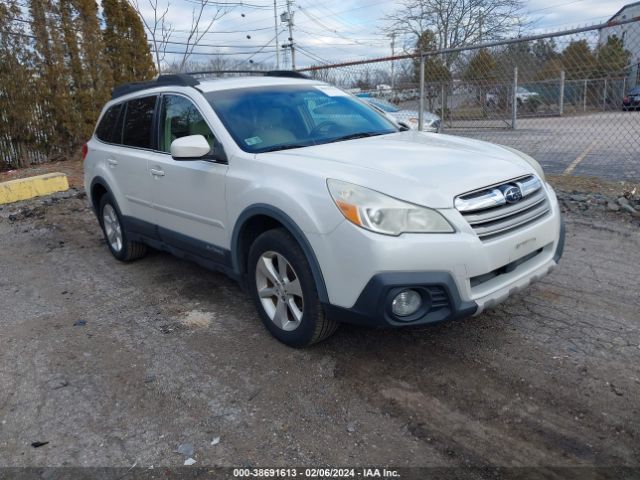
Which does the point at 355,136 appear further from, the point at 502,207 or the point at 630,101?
the point at 630,101

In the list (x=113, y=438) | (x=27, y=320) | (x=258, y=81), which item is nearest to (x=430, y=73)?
(x=258, y=81)

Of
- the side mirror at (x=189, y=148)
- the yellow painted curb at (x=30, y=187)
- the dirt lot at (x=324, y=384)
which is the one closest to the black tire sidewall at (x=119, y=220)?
the dirt lot at (x=324, y=384)

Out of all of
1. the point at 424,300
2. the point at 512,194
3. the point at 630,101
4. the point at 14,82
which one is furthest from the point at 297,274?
the point at 14,82

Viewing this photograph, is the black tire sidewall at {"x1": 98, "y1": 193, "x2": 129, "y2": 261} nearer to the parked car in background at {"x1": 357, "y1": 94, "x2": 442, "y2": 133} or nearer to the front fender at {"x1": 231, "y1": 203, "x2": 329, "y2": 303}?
the front fender at {"x1": 231, "y1": 203, "x2": 329, "y2": 303}

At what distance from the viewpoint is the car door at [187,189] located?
3891 mm

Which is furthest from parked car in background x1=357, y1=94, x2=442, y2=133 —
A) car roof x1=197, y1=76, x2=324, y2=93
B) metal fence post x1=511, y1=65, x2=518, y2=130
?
Answer: car roof x1=197, y1=76, x2=324, y2=93

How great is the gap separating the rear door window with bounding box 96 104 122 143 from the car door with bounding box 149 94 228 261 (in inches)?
42.4

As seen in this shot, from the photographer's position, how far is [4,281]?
552cm

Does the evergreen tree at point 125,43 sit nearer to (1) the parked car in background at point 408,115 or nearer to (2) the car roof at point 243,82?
(1) the parked car in background at point 408,115

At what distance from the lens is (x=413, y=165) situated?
3232mm

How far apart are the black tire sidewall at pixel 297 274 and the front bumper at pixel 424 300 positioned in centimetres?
21

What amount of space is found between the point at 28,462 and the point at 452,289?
7.70ft

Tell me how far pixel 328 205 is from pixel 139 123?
2.77 metres

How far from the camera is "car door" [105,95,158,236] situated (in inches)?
188
